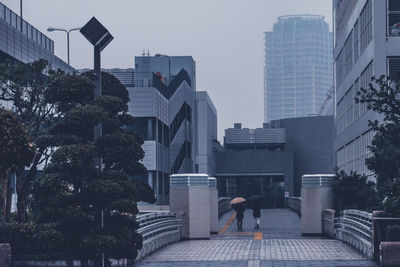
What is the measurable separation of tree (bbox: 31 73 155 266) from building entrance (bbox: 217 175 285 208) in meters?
71.4

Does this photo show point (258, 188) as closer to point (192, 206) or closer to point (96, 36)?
point (192, 206)

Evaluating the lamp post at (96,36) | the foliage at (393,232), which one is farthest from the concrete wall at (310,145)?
the lamp post at (96,36)

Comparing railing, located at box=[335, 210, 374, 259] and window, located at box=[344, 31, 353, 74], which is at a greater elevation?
window, located at box=[344, 31, 353, 74]

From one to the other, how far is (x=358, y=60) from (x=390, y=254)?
27.9 meters

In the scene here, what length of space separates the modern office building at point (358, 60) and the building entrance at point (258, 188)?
29636mm

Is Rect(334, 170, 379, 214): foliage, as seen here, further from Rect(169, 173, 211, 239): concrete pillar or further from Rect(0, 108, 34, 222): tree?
Rect(0, 108, 34, 222): tree

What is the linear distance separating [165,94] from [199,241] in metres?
28.4

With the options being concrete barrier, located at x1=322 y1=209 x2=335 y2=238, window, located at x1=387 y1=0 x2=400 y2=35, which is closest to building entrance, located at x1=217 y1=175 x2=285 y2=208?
window, located at x1=387 y1=0 x2=400 y2=35

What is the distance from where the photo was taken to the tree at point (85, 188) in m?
16.0

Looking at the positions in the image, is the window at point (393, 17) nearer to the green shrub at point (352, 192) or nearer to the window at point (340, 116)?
the green shrub at point (352, 192)

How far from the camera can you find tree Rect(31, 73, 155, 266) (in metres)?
16.0

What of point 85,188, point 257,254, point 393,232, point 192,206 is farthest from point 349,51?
point 85,188

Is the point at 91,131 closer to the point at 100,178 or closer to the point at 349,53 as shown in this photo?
the point at 100,178

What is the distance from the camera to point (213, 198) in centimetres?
3597
